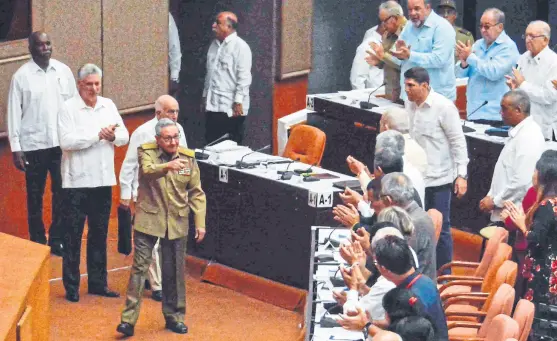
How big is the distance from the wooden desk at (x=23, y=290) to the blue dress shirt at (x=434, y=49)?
4224mm

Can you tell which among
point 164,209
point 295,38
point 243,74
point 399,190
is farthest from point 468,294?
point 295,38

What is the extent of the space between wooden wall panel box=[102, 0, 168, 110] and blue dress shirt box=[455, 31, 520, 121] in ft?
9.40

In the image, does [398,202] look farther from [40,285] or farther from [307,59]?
[307,59]

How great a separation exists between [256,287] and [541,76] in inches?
120

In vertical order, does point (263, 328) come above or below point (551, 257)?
below

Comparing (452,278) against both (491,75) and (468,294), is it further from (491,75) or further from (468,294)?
(491,75)

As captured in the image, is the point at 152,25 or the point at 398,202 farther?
the point at 152,25

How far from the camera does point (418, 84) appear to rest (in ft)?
28.9

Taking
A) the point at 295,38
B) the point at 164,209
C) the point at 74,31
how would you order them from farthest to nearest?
the point at 295,38 < the point at 74,31 < the point at 164,209

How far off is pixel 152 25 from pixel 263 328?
12.4ft

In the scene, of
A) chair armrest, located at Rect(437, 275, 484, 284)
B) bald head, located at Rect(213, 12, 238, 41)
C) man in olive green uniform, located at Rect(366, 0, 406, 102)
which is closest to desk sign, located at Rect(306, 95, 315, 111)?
man in olive green uniform, located at Rect(366, 0, 406, 102)

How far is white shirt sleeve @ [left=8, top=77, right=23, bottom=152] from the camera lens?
9453 mm

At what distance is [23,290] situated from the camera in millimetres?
6117

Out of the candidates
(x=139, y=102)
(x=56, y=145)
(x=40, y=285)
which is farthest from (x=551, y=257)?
(x=139, y=102)
